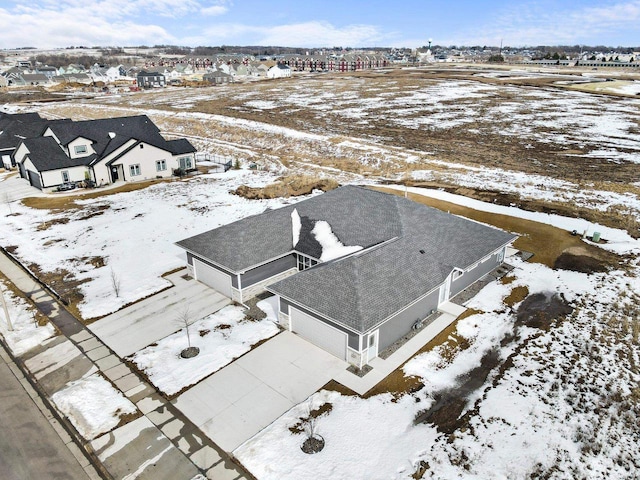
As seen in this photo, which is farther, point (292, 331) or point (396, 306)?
point (292, 331)

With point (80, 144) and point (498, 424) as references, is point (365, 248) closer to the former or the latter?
point (498, 424)

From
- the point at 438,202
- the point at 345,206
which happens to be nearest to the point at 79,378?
the point at 345,206

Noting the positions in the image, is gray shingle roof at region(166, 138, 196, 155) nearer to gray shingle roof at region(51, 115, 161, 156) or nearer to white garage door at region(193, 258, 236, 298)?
gray shingle roof at region(51, 115, 161, 156)

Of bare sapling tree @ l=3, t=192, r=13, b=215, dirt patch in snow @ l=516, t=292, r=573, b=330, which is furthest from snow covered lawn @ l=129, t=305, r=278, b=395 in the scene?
bare sapling tree @ l=3, t=192, r=13, b=215

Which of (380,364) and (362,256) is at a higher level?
(362,256)

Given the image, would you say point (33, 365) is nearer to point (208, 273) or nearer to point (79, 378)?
point (79, 378)
